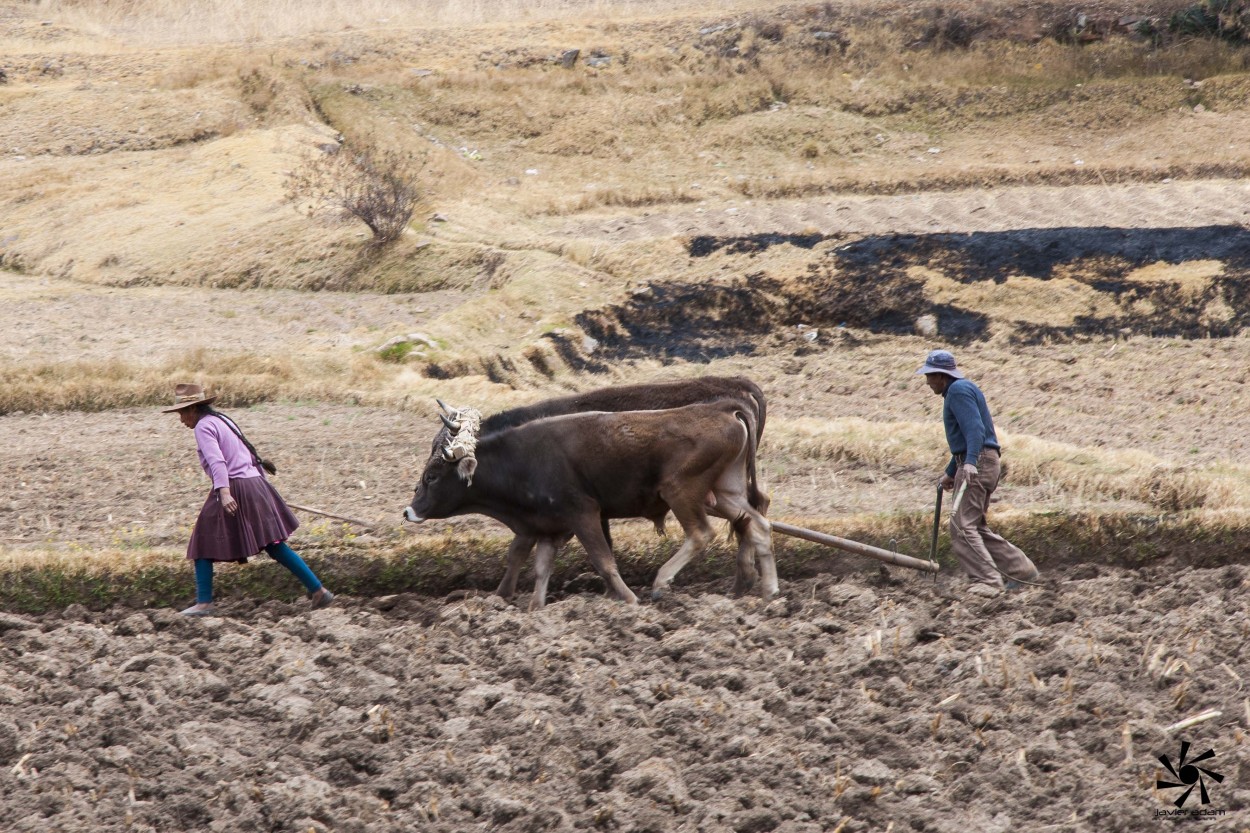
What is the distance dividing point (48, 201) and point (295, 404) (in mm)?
19071

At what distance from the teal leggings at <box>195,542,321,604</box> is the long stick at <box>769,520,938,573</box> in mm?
3657

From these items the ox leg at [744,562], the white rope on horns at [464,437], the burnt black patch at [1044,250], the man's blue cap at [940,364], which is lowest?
the burnt black patch at [1044,250]

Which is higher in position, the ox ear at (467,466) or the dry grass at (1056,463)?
the ox ear at (467,466)

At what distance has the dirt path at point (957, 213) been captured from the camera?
24031 millimetres

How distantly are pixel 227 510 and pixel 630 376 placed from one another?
10.9m

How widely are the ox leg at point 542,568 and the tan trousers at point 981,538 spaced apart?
3.14 m

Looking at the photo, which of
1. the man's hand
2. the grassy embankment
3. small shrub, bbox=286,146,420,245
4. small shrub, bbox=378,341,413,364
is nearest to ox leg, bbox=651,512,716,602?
the man's hand

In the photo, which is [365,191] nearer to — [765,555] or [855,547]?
[765,555]

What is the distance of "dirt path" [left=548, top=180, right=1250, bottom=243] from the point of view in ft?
78.8

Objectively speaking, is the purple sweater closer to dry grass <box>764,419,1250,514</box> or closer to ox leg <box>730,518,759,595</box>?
ox leg <box>730,518,759,595</box>

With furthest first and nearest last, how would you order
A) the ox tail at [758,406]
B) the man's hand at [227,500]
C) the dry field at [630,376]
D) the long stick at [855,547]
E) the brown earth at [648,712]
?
the ox tail at [758,406] → the long stick at [855,547] → the man's hand at [227,500] → the dry field at [630,376] → the brown earth at [648,712]

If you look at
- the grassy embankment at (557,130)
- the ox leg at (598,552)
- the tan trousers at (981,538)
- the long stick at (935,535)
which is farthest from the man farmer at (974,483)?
the grassy embankment at (557,130)

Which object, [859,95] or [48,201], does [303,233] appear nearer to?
[48,201]

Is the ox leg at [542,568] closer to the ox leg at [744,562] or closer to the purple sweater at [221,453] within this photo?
the ox leg at [744,562]
